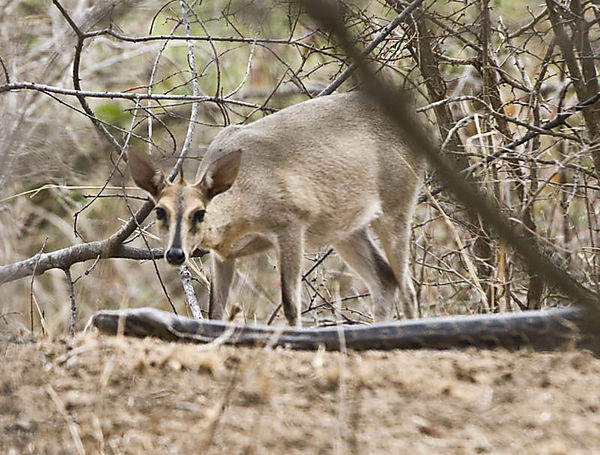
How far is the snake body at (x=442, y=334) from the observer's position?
3.72 metres

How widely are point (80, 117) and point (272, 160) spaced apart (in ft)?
18.5

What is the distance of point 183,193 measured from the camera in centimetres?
540

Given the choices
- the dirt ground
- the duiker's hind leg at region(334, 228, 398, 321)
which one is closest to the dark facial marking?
the dirt ground

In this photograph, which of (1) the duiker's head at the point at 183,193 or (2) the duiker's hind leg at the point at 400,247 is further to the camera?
(2) the duiker's hind leg at the point at 400,247

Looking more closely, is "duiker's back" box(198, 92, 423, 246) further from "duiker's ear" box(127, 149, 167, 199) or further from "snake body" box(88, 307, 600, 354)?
"snake body" box(88, 307, 600, 354)

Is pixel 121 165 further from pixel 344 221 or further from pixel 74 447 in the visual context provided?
pixel 74 447

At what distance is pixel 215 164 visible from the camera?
546 cm

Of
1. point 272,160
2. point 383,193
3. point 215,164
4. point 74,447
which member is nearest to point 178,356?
point 74,447

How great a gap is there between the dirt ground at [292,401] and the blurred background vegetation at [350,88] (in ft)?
1.91

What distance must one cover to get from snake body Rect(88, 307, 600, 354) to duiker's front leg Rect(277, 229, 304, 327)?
5.26 feet

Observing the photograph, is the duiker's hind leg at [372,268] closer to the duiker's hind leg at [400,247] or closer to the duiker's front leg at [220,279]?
the duiker's hind leg at [400,247]

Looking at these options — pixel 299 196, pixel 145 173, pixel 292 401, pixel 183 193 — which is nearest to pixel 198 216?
pixel 183 193

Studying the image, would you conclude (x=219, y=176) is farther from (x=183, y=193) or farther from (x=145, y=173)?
(x=145, y=173)

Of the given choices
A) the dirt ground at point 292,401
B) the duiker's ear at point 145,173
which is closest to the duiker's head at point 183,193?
the duiker's ear at point 145,173
